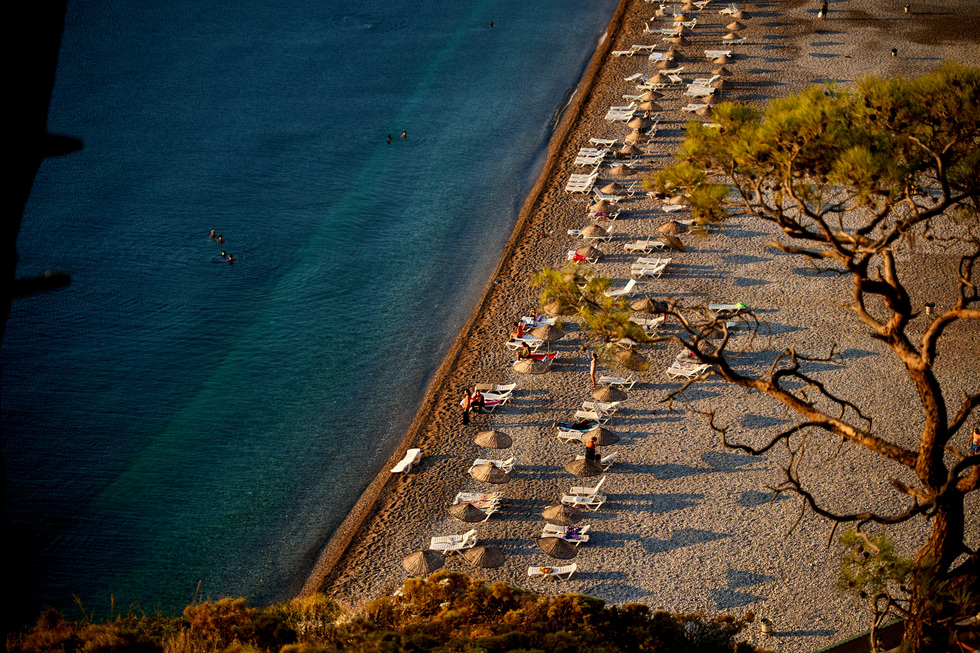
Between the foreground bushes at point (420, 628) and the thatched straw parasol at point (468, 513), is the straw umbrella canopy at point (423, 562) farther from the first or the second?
the foreground bushes at point (420, 628)

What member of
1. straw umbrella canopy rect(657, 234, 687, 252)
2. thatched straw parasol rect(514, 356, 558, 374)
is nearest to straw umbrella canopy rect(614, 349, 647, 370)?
thatched straw parasol rect(514, 356, 558, 374)

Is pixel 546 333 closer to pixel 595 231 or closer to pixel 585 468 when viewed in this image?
pixel 585 468

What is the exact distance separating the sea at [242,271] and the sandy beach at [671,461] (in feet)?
5.23

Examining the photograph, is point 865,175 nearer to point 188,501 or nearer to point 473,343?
point 473,343

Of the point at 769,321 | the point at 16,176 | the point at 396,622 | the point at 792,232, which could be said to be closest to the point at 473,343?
the point at 769,321

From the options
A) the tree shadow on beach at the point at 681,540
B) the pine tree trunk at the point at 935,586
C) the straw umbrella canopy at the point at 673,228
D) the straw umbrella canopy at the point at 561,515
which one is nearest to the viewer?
the pine tree trunk at the point at 935,586

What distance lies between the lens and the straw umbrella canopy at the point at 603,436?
2003 cm

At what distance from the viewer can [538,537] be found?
1797cm

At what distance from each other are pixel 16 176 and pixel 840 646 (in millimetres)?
14167

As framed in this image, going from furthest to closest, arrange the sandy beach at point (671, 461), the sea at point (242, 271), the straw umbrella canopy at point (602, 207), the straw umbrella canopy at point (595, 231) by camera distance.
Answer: the straw umbrella canopy at point (602, 207), the straw umbrella canopy at point (595, 231), the sea at point (242, 271), the sandy beach at point (671, 461)

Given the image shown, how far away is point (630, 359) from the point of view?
2158 centimetres

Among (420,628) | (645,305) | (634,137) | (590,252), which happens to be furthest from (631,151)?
(420,628)

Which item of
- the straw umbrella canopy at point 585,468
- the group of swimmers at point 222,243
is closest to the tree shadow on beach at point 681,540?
the straw umbrella canopy at point 585,468

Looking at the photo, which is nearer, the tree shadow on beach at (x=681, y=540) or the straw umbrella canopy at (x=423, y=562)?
the straw umbrella canopy at (x=423, y=562)
